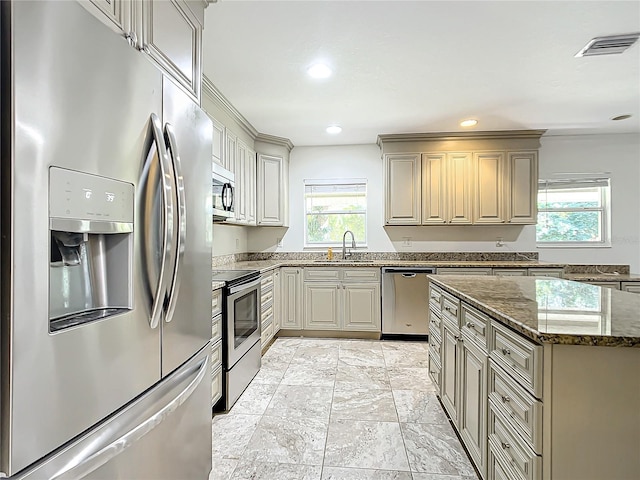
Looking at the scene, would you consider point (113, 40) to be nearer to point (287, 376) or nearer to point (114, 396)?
point (114, 396)

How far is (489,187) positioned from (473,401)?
126 inches

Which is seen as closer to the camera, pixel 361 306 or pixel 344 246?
pixel 361 306

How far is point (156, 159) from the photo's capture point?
108 cm

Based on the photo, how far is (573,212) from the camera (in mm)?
4543

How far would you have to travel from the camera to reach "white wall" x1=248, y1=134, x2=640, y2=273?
4.42m

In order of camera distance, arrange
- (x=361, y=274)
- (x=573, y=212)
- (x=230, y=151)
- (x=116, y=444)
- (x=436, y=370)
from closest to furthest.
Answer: (x=116, y=444) < (x=436, y=370) < (x=230, y=151) < (x=361, y=274) < (x=573, y=212)

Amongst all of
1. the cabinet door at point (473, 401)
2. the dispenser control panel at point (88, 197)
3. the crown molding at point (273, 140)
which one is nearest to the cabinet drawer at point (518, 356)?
the cabinet door at point (473, 401)

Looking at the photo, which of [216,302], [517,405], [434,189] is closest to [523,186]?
[434,189]

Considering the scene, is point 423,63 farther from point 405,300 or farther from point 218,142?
point 405,300

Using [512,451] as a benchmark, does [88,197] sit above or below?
above

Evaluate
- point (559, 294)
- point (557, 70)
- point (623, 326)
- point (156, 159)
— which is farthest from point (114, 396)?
point (557, 70)

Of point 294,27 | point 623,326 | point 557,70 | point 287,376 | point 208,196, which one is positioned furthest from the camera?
point 287,376

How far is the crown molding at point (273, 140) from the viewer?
4.39m

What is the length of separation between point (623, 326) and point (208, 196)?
1619 mm
